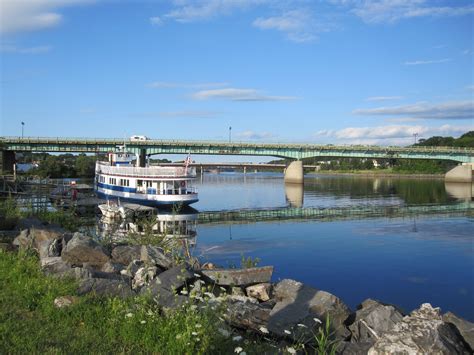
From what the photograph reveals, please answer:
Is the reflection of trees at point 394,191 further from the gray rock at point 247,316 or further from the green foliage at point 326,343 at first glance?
the green foliage at point 326,343

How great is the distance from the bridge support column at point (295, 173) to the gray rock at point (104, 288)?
85.7m

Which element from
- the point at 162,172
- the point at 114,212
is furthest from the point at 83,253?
the point at 162,172

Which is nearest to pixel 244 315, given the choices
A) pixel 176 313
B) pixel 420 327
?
pixel 176 313

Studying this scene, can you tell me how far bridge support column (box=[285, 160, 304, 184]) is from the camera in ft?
309

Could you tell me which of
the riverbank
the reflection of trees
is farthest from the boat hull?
the riverbank

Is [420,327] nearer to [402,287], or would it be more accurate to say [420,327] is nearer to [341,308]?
[341,308]

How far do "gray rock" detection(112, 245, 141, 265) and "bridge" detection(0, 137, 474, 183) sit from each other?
213ft

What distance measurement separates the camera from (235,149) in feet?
276

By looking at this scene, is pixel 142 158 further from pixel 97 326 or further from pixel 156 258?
pixel 97 326

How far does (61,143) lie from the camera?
8031cm

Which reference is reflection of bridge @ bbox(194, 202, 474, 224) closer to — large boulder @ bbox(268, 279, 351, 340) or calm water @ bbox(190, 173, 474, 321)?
calm water @ bbox(190, 173, 474, 321)

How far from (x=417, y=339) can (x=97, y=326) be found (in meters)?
4.67

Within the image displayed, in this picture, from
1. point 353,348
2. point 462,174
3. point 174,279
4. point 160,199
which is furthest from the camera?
point 462,174

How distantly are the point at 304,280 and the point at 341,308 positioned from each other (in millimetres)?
8816
